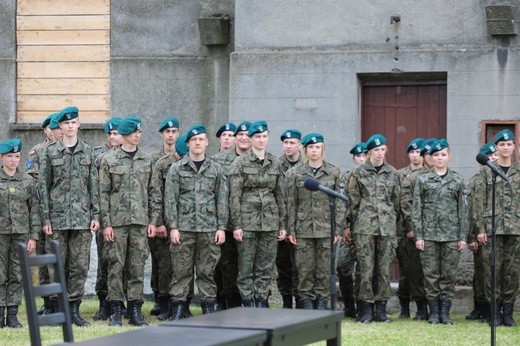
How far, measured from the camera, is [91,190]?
13.7 meters

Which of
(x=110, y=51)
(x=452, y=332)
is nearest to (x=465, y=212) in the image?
(x=452, y=332)

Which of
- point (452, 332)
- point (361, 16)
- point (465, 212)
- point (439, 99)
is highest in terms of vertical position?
point (361, 16)

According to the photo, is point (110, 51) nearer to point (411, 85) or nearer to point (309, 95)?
point (309, 95)

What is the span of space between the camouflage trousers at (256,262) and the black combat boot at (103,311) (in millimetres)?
1487

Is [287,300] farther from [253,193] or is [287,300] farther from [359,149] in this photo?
[359,149]

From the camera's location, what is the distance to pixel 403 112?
55.4 ft

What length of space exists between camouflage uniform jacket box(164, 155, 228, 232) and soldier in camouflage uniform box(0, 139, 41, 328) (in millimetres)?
1440

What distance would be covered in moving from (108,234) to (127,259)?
1.19ft

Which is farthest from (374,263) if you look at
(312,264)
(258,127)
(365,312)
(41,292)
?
(41,292)

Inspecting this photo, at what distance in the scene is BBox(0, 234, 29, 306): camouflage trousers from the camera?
44.5 ft

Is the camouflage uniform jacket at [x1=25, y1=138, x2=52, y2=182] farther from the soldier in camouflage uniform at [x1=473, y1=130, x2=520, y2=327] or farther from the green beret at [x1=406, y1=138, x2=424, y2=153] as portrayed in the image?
the soldier in camouflage uniform at [x1=473, y1=130, x2=520, y2=327]

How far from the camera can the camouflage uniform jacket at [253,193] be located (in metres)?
14.2

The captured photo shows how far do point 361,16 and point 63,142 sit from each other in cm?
479

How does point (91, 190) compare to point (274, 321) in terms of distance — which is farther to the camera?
point (91, 190)
